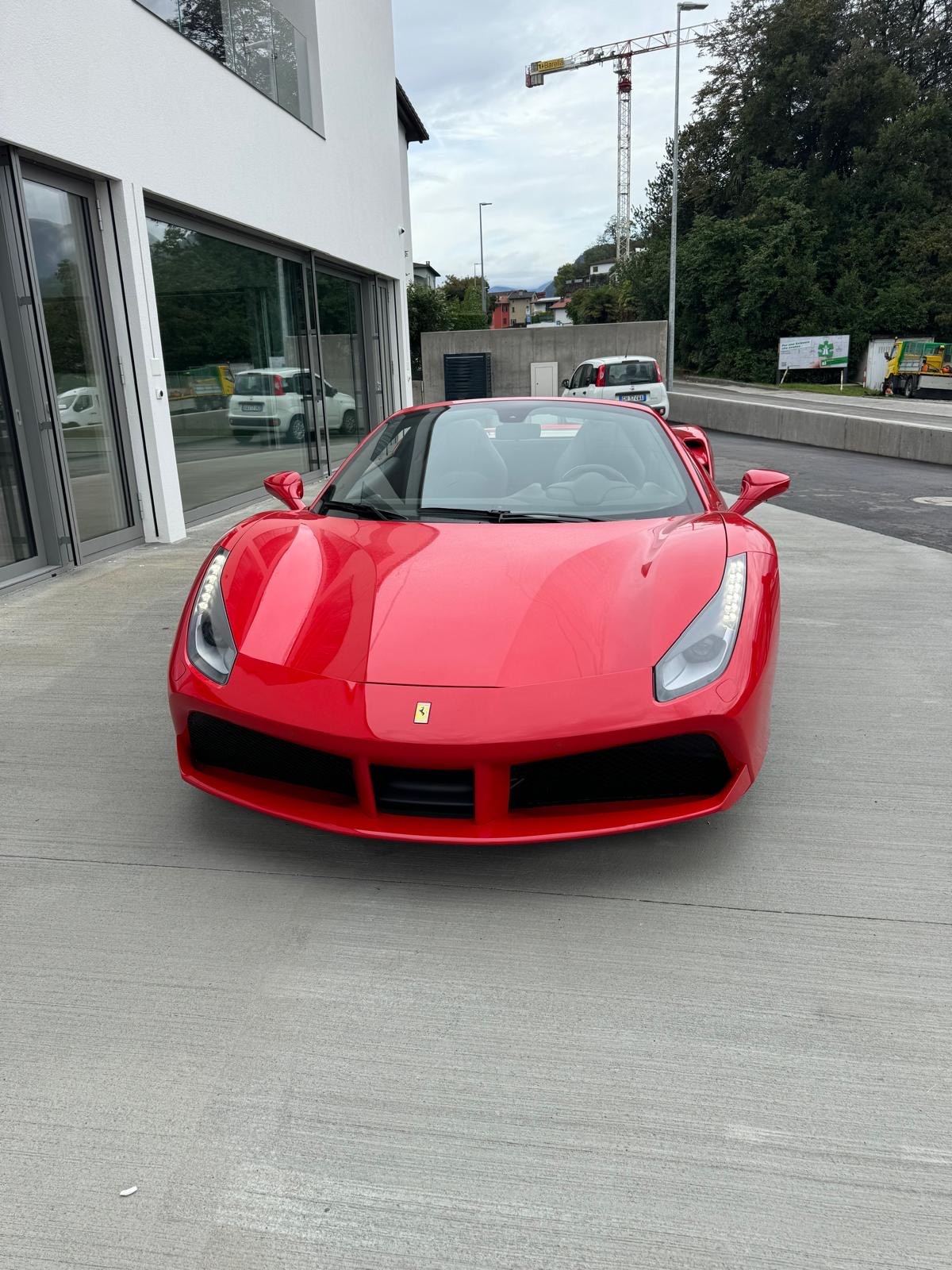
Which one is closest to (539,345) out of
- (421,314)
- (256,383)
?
(421,314)

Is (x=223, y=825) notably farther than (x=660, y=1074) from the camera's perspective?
Yes

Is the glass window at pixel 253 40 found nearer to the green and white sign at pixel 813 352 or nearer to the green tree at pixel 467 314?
the green tree at pixel 467 314

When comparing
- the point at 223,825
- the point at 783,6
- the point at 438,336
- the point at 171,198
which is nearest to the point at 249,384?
the point at 171,198

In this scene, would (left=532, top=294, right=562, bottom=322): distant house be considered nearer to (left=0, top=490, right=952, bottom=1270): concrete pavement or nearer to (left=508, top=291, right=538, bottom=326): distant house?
(left=508, top=291, right=538, bottom=326): distant house

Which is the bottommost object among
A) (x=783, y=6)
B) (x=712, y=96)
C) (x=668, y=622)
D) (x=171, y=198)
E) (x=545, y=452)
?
(x=668, y=622)

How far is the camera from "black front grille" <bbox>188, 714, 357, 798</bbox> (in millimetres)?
2330

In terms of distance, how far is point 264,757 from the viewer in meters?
2.39

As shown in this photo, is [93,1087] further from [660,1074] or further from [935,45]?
[935,45]

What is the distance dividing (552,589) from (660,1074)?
4.27 ft

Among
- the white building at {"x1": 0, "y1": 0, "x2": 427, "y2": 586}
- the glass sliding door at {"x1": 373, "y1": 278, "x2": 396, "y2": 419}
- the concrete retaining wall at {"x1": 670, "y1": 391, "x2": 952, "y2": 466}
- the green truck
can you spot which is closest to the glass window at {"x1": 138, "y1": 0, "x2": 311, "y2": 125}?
the white building at {"x1": 0, "y1": 0, "x2": 427, "y2": 586}

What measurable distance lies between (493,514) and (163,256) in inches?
232

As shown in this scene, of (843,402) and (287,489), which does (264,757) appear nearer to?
(287,489)

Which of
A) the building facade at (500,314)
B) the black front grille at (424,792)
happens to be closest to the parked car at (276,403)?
the black front grille at (424,792)

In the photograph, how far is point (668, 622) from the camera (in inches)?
96.3
